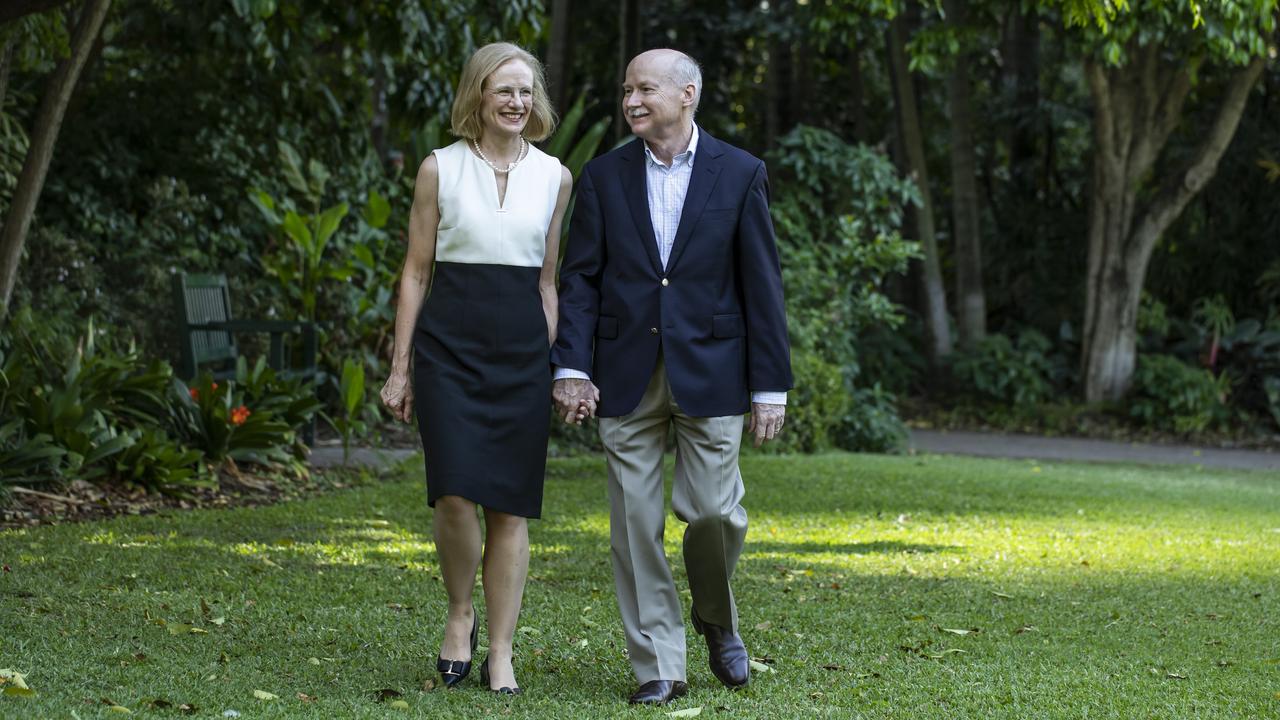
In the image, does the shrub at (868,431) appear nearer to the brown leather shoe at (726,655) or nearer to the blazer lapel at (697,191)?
the brown leather shoe at (726,655)

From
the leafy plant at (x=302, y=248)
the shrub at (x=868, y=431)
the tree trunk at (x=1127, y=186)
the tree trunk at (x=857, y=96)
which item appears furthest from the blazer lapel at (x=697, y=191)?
the tree trunk at (x=857, y=96)

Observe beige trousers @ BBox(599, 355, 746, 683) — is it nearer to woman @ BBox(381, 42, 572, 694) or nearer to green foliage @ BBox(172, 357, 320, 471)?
woman @ BBox(381, 42, 572, 694)

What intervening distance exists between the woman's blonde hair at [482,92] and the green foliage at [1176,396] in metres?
12.5

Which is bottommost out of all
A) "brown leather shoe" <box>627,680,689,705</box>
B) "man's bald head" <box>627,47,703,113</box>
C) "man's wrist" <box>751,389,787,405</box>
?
"brown leather shoe" <box>627,680,689,705</box>

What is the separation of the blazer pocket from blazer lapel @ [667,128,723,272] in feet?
0.67

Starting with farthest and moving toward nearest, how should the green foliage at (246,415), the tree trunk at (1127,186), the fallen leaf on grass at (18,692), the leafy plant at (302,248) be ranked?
the tree trunk at (1127,186), the leafy plant at (302,248), the green foliage at (246,415), the fallen leaf on grass at (18,692)

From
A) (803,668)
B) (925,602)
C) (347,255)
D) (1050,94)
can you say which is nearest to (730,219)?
(803,668)

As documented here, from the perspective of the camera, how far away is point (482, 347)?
4199 mm

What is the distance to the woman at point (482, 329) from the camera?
418 centimetres

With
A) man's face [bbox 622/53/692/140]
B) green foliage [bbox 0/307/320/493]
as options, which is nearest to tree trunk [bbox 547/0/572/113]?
green foliage [bbox 0/307/320/493]

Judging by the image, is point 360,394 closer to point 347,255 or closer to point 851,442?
point 347,255

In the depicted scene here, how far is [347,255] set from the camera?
38.4 feet

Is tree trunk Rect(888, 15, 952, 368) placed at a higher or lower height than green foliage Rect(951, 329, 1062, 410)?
higher

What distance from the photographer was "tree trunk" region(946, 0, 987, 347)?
671 inches
